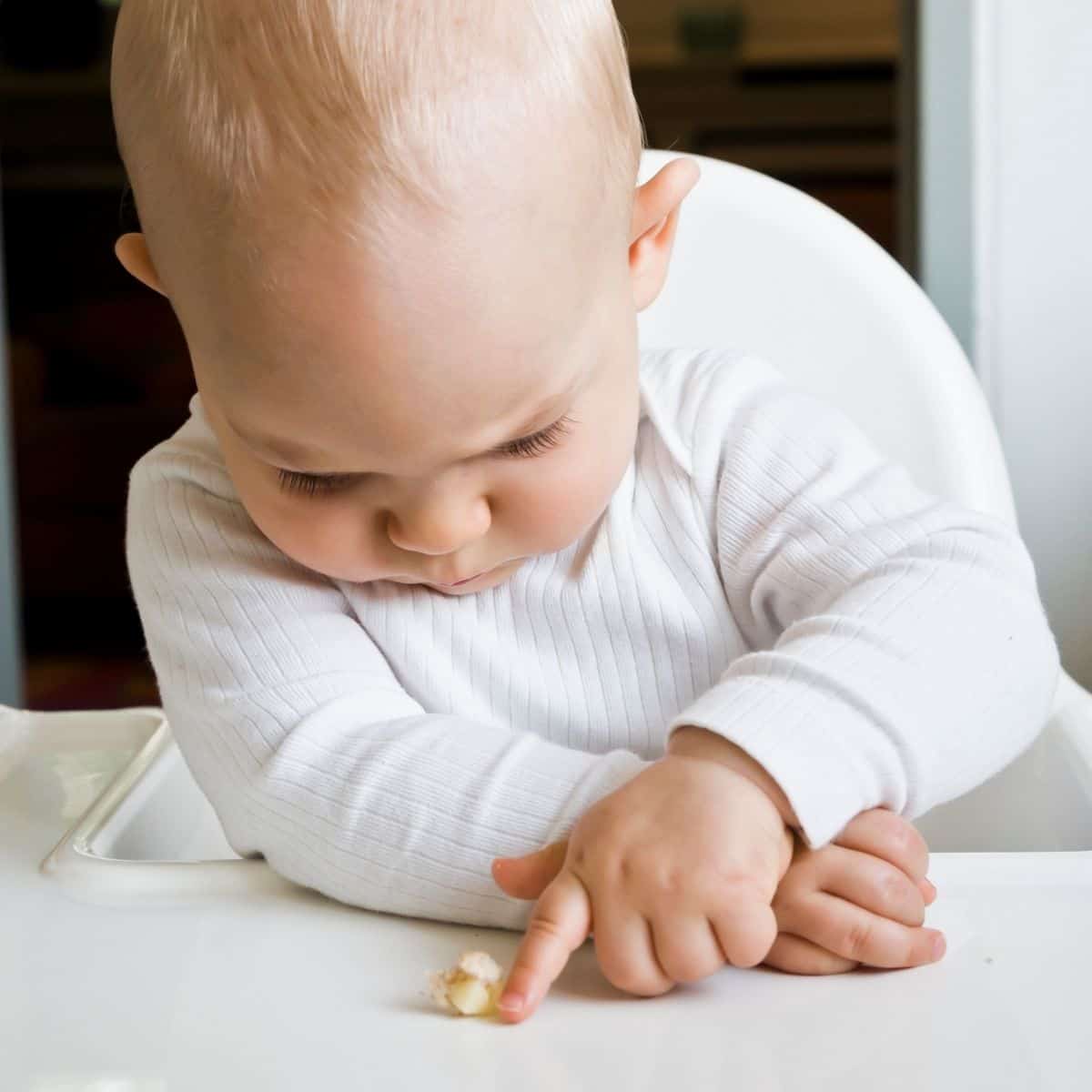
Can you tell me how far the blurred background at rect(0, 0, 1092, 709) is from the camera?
123 centimetres

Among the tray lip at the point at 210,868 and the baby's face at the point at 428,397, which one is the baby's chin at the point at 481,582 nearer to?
the baby's face at the point at 428,397

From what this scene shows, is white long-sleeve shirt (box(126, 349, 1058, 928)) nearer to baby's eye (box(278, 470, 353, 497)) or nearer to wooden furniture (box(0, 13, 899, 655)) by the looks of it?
baby's eye (box(278, 470, 353, 497))

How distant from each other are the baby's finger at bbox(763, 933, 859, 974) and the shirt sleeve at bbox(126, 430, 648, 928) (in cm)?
9

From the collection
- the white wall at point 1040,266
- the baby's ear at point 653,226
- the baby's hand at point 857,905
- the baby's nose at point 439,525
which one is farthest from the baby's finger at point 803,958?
the white wall at point 1040,266

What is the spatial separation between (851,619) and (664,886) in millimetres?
153

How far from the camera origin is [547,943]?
1.63ft

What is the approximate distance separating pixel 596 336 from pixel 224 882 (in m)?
0.25

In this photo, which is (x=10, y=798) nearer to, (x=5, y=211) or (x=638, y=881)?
(x=638, y=881)

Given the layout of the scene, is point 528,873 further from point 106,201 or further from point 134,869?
→ point 106,201

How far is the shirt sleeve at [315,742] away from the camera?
0.58 m

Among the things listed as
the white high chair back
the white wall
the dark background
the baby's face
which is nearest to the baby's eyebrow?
the baby's face

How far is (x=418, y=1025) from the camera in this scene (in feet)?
1.56

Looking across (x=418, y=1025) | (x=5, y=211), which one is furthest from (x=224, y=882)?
(x=5, y=211)

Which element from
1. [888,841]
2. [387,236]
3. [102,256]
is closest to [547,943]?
[888,841]
